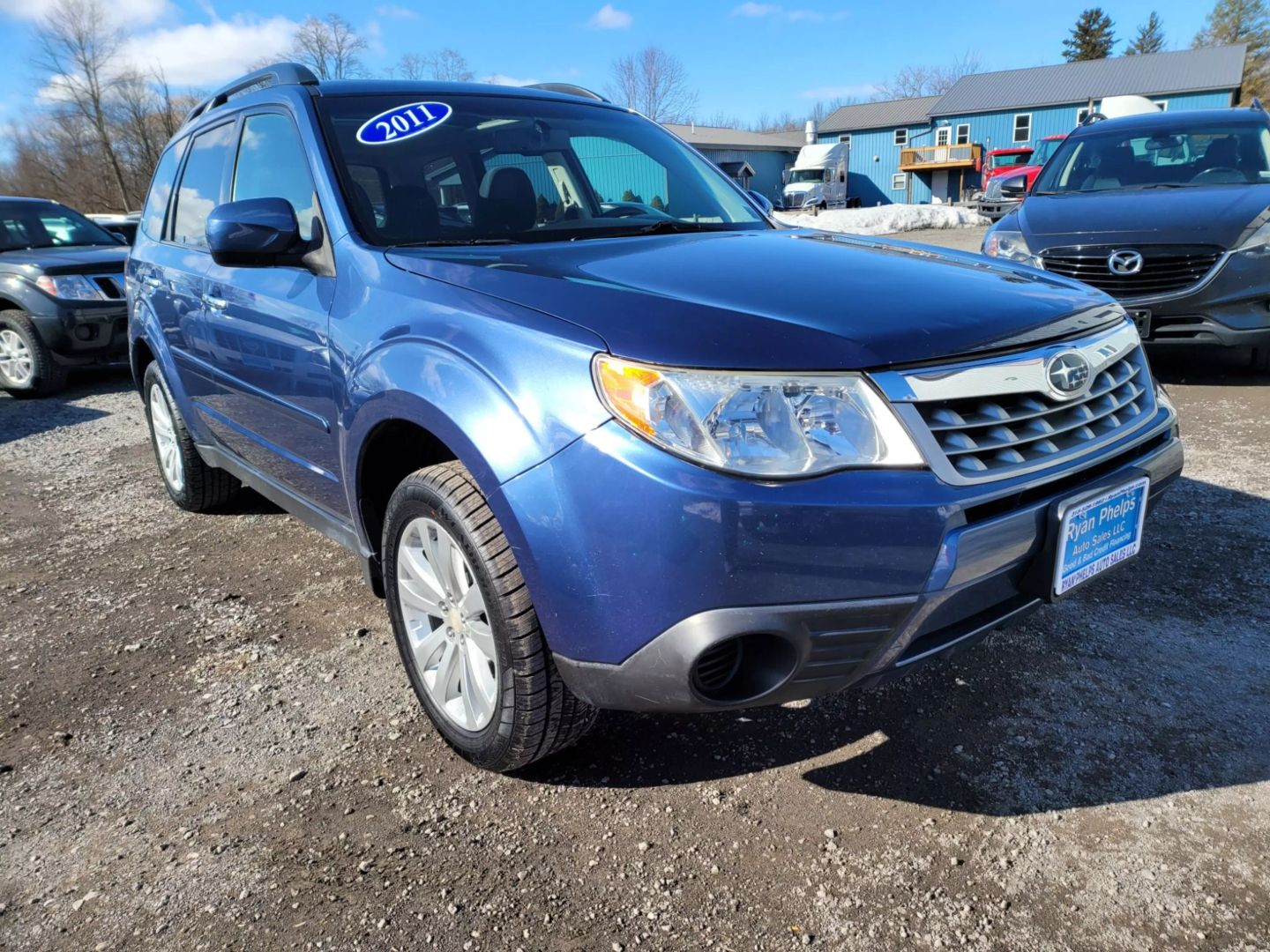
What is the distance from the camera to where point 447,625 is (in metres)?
A: 2.30

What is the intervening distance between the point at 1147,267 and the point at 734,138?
55.5m

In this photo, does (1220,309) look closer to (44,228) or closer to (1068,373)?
(1068,373)

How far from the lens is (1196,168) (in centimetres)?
639

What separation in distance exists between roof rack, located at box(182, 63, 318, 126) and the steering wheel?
106 cm

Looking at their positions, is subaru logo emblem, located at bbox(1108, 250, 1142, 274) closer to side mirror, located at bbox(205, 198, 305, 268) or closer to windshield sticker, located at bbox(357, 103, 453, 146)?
windshield sticker, located at bbox(357, 103, 453, 146)

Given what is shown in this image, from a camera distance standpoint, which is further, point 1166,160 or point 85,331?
point 85,331

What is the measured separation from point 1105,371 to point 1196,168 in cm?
542

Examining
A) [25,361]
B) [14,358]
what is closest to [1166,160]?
[25,361]

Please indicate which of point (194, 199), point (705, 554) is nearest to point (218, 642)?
point (194, 199)

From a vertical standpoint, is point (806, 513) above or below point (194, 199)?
below

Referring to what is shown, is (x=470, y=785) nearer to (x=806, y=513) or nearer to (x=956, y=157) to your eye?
(x=806, y=513)

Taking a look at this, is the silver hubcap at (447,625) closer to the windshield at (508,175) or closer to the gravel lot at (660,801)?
the gravel lot at (660,801)

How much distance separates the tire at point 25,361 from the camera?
7754 millimetres

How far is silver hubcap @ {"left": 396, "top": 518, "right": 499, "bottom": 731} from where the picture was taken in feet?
7.08
